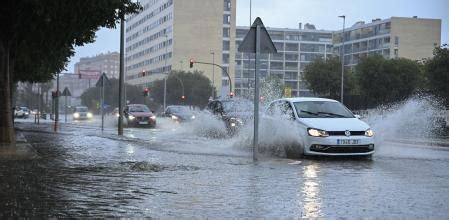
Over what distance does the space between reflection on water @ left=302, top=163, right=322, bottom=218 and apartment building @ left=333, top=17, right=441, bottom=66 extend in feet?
421

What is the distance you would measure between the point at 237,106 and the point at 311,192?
49.2 ft

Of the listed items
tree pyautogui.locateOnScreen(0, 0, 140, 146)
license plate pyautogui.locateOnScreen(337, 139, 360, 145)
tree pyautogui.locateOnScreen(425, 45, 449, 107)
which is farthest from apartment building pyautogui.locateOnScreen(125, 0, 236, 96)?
license plate pyautogui.locateOnScreen(337, 139, 360, 145)

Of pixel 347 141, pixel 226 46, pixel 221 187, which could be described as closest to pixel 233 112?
A: pixel 347 141

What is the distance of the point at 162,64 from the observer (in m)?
146

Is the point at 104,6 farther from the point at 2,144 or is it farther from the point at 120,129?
the point at 120,129

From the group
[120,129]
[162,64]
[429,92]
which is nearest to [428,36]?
[162,64]

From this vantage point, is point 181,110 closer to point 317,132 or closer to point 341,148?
point 317,132

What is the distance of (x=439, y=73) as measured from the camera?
46.4 meters

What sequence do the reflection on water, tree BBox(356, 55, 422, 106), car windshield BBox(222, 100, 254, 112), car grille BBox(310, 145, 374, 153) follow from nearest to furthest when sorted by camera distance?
1. the reflection on water
2. car grille BBox(310, 145, 374, 153)
3. car windshield BBox(222, 100, 254, 112)
4. tree BBox(356, 55, 422, 106)

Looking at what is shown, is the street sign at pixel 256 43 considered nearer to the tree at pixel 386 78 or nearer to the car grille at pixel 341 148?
the car grille at pixel 341 148

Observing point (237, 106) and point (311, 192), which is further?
point (237, 106)

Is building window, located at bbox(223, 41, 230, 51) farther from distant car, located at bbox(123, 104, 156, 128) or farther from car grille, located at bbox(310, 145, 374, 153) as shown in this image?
car grille, located at bbox(310, 145, 374, 153)

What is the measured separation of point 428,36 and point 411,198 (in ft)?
465

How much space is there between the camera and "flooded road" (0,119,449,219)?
24.0 ft
